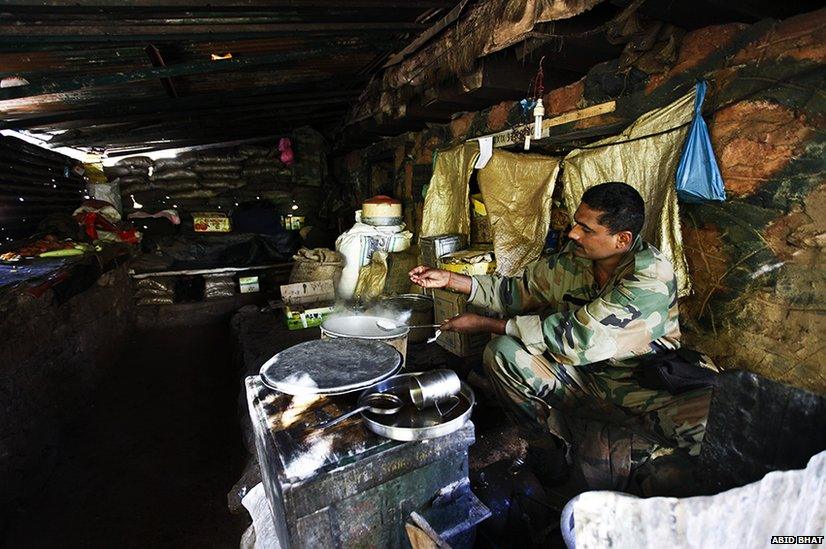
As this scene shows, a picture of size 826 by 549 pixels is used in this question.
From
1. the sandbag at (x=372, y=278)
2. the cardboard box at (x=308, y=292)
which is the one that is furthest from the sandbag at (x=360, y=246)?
the cardboard box at (x=308, y=292)

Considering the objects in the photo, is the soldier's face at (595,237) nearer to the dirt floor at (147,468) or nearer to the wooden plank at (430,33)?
the wooden plank at (430,33)

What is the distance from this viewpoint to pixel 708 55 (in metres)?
2.63

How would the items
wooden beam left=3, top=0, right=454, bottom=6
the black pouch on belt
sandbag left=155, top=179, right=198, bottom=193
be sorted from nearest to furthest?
the black pouch on belt
wooden beam left=3, top=0, right=454, bottom=6
sandbag left=155, top=179, right=198, bottom=193

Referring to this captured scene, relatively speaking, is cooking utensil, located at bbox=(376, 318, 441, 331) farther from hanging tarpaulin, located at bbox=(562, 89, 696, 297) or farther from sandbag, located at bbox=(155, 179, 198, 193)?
sandbag, located at bbox=(155, 179, 198, 193)

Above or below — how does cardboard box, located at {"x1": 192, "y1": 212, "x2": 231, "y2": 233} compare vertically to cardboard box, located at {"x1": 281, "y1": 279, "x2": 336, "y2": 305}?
above

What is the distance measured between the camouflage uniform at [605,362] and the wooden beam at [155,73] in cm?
318

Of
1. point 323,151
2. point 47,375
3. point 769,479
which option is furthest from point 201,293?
point 769,479

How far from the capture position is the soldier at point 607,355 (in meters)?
2.32

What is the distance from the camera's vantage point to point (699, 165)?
2627mm

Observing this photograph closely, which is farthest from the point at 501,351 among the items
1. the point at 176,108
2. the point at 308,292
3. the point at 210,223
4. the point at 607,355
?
the point at 210,223

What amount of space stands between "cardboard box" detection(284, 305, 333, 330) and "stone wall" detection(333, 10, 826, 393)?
3.97 m

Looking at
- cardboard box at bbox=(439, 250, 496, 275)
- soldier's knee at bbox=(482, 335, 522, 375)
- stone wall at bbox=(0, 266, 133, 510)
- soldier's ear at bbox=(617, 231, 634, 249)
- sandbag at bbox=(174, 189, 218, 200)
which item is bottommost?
stone wall at bbox=(0, 266, 133, 510)

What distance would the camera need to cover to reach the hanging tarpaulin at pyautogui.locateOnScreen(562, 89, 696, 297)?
2.78m

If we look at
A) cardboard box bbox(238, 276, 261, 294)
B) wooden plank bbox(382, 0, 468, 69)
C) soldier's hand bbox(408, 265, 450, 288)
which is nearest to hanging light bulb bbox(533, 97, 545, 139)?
wooden plank bbox(382, 0, 468, 69)
